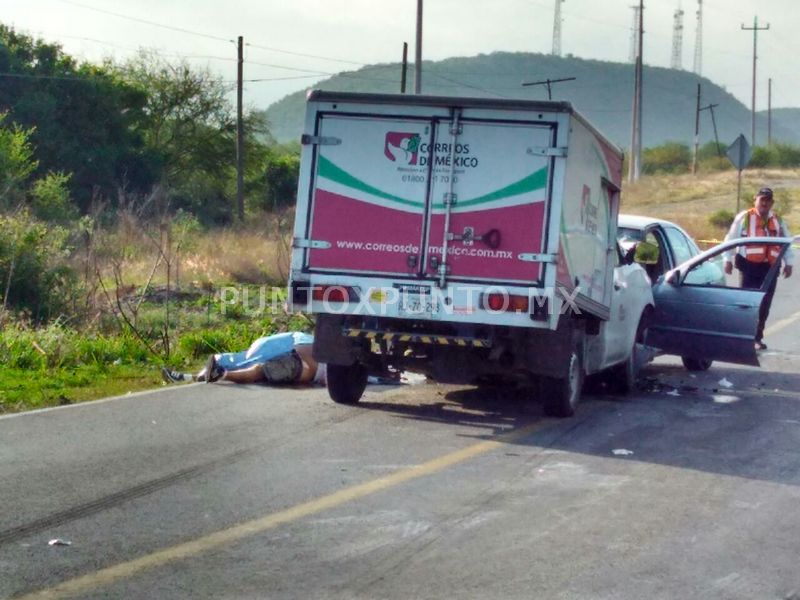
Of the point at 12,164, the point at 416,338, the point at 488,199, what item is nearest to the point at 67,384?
the point at 416,338

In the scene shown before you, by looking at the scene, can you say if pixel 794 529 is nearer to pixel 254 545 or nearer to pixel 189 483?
pixel 254 545

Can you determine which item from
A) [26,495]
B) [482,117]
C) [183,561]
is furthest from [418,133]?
[183,561]

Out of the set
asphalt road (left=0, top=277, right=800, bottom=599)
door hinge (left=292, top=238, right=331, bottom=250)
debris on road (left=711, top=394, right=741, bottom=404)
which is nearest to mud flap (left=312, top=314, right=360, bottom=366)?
asphalt road (left=0, top=277, right=800, bottom=599)

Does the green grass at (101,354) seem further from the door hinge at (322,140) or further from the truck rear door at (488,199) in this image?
the truck rear door at (488,199)

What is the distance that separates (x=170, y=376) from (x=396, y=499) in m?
5.80

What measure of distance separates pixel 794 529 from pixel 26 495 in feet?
14.5

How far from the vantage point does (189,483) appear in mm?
7793

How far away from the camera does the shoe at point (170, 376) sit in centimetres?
1267

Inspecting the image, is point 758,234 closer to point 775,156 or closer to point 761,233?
point 761,233

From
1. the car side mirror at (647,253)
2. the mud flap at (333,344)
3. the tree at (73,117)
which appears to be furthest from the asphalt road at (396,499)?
the tree at (73,117)

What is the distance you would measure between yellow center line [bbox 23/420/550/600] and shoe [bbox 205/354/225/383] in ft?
13.1

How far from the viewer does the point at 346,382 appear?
11102 mm

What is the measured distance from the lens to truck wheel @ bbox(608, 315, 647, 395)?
12.6 metres

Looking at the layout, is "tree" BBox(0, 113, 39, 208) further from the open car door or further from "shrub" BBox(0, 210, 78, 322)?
the open car door
